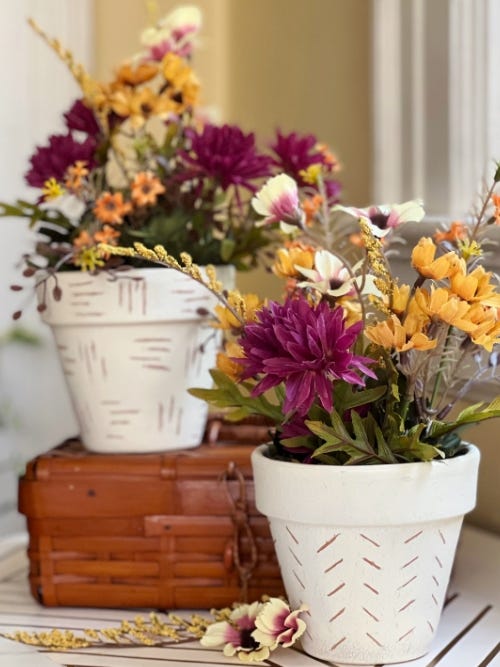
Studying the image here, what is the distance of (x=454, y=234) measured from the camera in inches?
34.5

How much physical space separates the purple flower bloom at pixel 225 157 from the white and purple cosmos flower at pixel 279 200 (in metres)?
0.15

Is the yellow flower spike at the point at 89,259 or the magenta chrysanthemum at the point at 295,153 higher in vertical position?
the magenta chrysanthemum at the point at 295,153

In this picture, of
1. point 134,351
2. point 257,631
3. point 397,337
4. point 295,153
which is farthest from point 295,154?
point 257,631

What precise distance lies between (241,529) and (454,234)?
0.32m

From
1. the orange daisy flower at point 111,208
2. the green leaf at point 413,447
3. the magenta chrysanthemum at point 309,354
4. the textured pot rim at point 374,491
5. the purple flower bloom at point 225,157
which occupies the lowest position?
the textured pot rim at point 374,491

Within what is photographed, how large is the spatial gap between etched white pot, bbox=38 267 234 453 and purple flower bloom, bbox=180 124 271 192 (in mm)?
98

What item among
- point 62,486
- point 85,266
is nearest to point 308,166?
point 85,266

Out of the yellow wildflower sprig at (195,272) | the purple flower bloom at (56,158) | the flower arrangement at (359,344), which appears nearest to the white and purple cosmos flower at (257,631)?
the flower arrangement at (359,344)

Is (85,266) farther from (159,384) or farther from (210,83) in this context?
(210,83)

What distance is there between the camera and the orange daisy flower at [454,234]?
2.81ft

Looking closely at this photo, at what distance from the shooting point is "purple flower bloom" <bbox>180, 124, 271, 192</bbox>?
38.1 inches

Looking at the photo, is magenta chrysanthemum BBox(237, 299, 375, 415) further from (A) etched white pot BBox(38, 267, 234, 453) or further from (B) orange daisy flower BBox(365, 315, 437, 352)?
(A) etched white pot BBox(38, 267, 234, 453)

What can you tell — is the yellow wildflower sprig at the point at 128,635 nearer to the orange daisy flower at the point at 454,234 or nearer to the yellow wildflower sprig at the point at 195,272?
the yellow wildflower sprig at the point at 195,272

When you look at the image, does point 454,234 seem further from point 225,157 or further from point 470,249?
point 225,157
